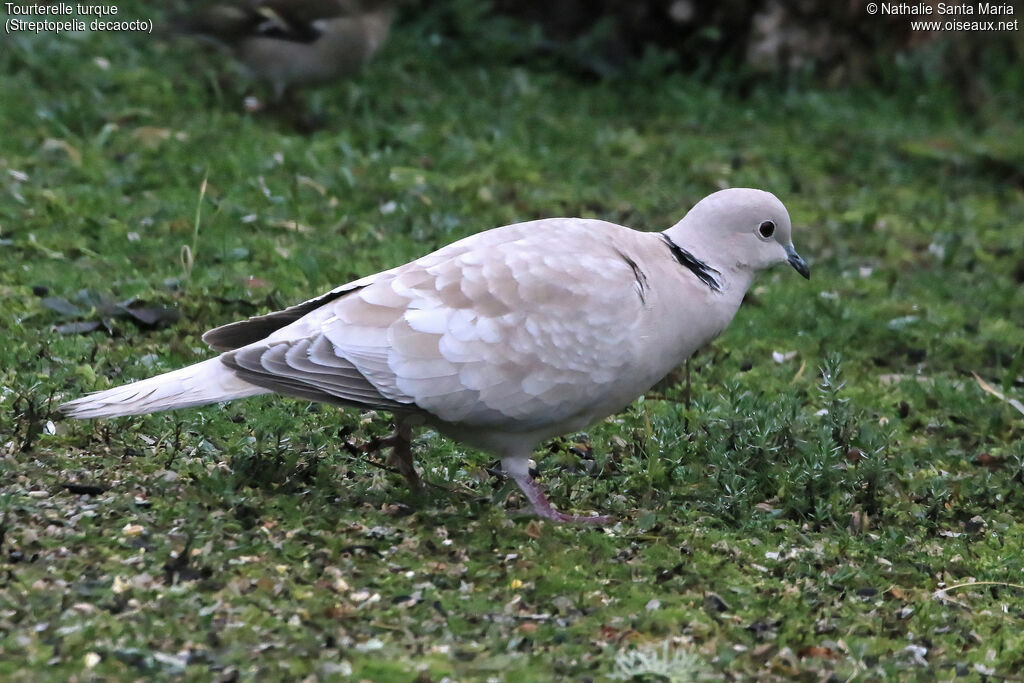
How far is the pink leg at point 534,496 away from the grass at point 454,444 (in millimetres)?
66

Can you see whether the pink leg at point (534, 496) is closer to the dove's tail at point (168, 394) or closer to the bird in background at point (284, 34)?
the dove's tail at point (168, 394)

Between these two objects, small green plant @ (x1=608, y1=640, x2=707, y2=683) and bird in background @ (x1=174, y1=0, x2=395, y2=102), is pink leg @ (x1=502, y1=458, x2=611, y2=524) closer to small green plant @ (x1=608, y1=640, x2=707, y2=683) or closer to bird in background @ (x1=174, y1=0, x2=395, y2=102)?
small green plant @ (x1=608, y1=640, x2=707, y2=683)

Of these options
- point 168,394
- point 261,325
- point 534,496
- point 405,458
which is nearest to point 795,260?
point 534,496

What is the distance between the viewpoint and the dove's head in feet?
13.8

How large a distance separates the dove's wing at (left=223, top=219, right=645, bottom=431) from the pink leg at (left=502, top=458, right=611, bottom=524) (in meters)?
0.17

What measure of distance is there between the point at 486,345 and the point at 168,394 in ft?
2.91

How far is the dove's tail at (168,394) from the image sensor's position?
143 inches

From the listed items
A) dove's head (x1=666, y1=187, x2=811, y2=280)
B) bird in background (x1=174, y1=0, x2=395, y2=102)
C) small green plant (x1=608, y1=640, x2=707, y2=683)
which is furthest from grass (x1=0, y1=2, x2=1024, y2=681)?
dove's head (x1=666, y1=187, x2=811, y2=280)

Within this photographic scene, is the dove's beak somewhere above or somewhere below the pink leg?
above

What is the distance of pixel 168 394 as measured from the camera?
145 inches

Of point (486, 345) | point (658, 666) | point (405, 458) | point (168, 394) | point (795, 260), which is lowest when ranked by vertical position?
point (405, 458)

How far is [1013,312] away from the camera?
257 inches

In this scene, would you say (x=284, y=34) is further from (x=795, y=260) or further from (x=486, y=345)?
(x=486, y=345)

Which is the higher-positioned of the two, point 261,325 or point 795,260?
point 795,260
